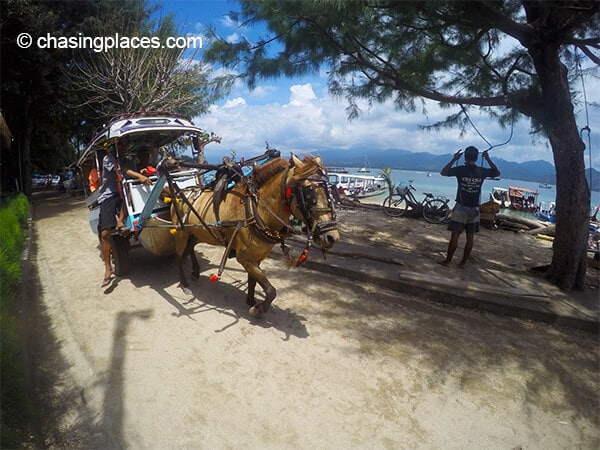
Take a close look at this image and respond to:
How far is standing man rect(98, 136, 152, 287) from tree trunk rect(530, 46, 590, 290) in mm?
6058

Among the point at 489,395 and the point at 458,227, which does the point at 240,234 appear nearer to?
the point at 489,395

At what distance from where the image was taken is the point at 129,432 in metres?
2.32

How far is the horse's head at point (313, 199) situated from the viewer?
2.99 m

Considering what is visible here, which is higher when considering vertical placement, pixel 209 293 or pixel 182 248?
pixel 182 248

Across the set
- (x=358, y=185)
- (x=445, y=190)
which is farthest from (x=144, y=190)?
(x=445, y=190)

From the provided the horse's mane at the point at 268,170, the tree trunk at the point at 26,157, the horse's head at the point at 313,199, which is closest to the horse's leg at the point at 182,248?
the horse's mane at the point at 268,170

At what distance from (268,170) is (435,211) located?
939 cm

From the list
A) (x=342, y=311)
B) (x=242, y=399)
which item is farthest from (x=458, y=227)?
(x=242, y=399)

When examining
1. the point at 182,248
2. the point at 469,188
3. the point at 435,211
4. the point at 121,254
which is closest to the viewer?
the point at 182,248

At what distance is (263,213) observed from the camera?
3498 mm

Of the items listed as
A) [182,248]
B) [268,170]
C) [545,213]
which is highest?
[268,170]

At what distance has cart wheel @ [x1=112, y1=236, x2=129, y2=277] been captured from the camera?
4.97 meters

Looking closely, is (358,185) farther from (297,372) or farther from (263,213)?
(297,372)

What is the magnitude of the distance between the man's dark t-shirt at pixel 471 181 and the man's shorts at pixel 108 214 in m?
5.55
